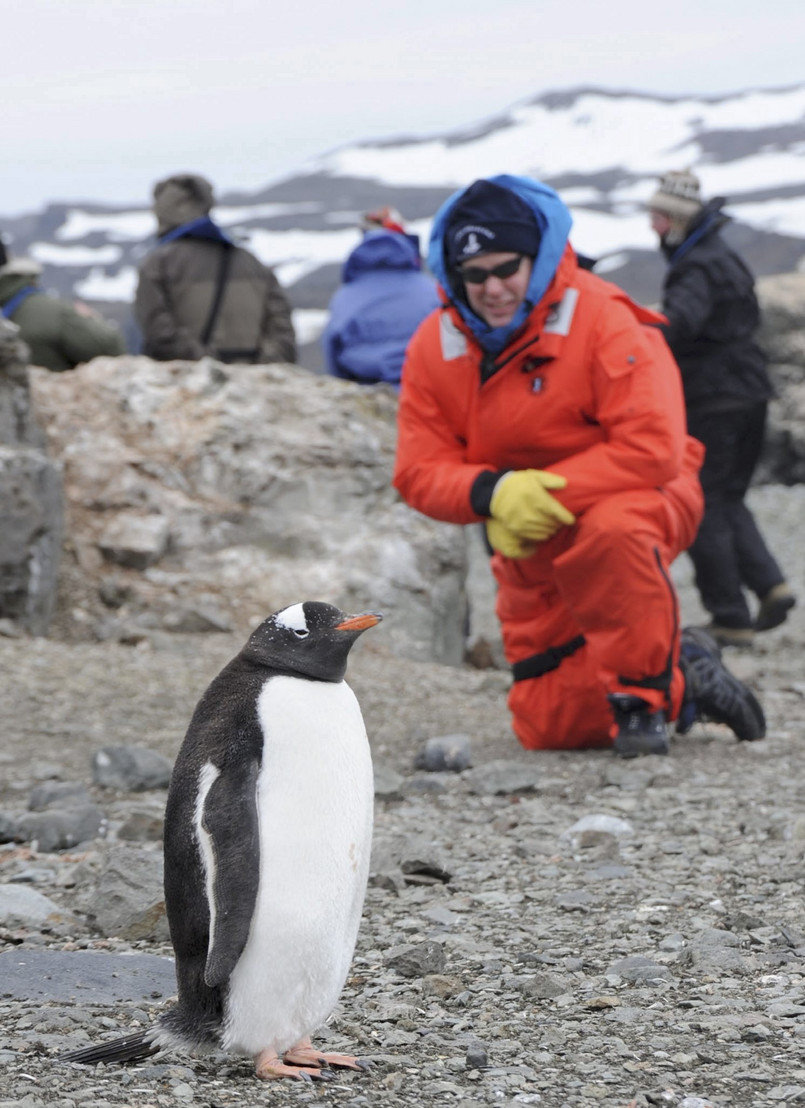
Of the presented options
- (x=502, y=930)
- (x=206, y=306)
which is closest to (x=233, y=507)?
(x=206, y=306)

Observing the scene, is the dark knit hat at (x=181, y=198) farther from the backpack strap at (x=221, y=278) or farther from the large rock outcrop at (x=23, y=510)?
the large rock outcrop at (x=23, y=510)

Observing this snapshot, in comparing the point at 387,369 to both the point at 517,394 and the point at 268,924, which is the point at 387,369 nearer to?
the point at 517,394

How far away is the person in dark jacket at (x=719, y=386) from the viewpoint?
6562mm

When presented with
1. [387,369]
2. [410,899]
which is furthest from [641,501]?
[387,369]

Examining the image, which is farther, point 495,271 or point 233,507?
point 233,507

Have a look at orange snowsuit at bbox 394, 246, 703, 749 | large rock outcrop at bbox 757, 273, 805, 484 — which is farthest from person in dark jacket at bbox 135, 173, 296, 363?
large rock outcrop at bbox 757, 273, 805, 484

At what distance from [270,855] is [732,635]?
5.08 meters

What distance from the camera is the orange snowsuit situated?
416cm

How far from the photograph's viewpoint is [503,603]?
4.69 m

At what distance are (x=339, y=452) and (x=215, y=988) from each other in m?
4.84

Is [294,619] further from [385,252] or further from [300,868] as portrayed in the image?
[385,252]

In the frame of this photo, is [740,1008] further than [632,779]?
No

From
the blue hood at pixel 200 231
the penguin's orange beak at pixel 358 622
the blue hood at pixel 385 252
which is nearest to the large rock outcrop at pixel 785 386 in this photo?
the blue hood at pixel 385 252

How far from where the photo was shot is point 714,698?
4543 millimetres
